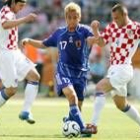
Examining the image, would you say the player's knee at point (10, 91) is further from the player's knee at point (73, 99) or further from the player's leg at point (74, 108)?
the player's knee at point (73, 99)

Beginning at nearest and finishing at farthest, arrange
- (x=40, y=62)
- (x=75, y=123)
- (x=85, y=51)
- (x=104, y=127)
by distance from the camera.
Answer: (x=75, y=123) → (x=85, y=51) → (x=104, y=127) → (x=40, y=62)

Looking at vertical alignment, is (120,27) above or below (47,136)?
above

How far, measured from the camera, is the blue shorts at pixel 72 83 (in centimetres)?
1359

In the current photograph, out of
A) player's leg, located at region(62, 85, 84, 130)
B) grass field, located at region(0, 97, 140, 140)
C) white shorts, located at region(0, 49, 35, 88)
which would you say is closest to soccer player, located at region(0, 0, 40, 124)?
white shorts, located at region(0, 49, 35, 88)

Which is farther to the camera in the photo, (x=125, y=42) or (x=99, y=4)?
(x=99, y=4)

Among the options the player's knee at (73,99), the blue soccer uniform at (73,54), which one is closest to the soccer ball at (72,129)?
the player's knee at (73,99)

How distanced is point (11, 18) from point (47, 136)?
7.41ft

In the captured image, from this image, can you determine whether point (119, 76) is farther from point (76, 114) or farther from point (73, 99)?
point (76, 114)

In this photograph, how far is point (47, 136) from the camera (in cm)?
1320

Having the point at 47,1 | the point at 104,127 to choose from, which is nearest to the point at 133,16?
the point at 47,1

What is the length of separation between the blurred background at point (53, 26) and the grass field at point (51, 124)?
4.91m

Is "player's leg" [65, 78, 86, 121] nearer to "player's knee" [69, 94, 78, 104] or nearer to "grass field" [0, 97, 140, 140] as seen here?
"grass field" [0, 97, 140, 140]

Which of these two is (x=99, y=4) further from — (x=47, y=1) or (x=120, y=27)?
(x=120, y=27)

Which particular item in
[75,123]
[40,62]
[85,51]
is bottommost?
[40,62]
